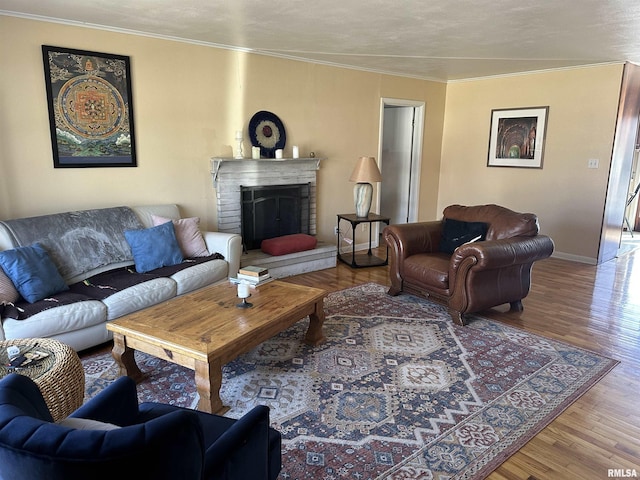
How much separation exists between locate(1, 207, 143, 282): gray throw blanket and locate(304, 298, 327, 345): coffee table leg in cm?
166

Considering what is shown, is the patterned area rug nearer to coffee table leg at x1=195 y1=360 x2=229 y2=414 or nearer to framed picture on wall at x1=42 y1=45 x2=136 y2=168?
coffee table leg at x1=195 y1=360 x2=229 y2=414

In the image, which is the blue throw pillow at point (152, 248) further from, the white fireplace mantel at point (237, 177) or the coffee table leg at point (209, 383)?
the coffee table leg at point (209, 383)

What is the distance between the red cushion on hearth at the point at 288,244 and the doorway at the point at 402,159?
1944 mm

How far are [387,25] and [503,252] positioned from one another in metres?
2.02

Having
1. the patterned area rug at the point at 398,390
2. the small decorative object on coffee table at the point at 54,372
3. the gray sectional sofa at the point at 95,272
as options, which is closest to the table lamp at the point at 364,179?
the gray sectional sofa at the point at 95,272

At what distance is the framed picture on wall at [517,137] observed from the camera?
5695mm

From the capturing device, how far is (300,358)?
2.92 meters

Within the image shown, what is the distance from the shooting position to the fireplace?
4.86 meters

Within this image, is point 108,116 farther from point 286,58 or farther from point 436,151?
point 436,151

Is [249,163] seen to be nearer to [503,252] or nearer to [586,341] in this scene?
[503,252]

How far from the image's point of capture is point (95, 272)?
11.3 ft

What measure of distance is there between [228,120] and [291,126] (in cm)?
81

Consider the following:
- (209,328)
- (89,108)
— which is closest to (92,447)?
(209,328)

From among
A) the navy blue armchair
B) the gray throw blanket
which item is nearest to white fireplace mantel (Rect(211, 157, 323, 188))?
the gray throw blanket
